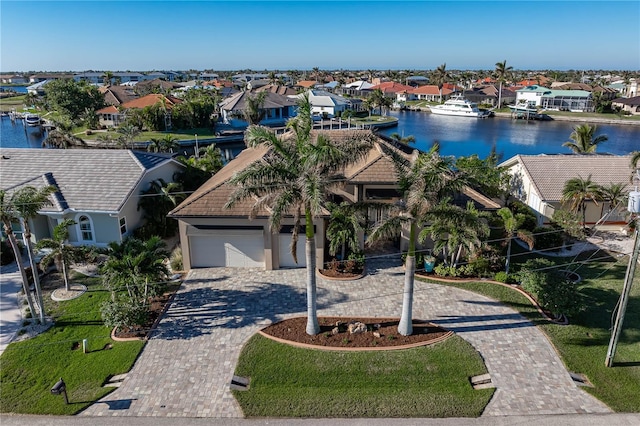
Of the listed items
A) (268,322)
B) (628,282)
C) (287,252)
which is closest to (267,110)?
(287,252)

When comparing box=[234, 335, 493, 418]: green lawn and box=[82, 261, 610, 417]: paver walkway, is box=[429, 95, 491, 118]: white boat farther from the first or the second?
box=[234, 335, 493, 418]: green lawn

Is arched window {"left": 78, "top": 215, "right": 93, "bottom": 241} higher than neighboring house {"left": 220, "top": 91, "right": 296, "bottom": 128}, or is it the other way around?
neighboring house {"left": 220, "top": 91, "right": 296, "bottom": 128}

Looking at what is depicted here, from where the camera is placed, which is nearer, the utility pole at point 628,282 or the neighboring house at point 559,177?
the utility pole at point 628,282

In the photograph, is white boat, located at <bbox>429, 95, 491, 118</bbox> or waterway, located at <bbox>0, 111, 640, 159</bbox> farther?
white boat, located at <bbox>429, 95, 491, 118</bbox>

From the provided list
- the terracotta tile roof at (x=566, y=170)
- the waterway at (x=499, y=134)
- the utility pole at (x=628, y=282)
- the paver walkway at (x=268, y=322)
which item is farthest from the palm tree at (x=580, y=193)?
the waterway at (x=499, y=134)

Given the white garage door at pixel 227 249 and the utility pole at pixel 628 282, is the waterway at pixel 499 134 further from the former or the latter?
the utility pole at pixel 628 282

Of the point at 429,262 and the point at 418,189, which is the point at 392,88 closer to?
the point at 429,262

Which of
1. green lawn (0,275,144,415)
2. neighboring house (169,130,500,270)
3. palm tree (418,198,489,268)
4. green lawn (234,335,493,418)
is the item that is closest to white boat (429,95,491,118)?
neighboring house (169,130,500,270)
